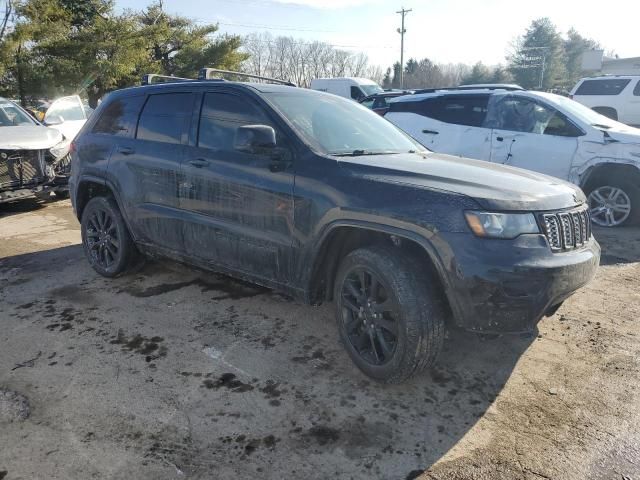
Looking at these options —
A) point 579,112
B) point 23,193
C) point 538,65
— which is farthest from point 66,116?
point 538,65

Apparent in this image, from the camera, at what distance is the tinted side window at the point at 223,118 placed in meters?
3.63

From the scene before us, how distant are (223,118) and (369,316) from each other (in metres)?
1.90

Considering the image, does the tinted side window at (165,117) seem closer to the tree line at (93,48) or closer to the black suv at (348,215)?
the black suv at (348,215)

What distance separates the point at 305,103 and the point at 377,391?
217cm

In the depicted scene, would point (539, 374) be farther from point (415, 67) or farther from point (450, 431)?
point (415, 67)

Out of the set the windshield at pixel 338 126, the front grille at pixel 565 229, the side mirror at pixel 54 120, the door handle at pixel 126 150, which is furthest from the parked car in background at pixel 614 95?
the door handle at pixel 126 150

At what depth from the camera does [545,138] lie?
22.7ft

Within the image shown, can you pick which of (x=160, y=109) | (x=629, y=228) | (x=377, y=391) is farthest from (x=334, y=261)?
(x=629, y=228)

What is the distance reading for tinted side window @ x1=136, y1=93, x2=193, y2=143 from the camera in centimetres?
405

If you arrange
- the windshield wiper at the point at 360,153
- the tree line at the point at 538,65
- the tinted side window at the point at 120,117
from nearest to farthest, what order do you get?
the windshield wiper at the point at 360,153
the tinted side window at the point at 120,117
the tree line at the point at 538,65

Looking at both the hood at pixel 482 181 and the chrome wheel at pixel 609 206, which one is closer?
the hood at pixel 482 181

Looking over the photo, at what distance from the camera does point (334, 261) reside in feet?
10.7

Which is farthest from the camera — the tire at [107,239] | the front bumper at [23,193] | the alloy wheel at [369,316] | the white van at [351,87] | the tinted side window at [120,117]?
the white van at [351,87]

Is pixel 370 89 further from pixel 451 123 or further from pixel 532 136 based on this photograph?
pixel 532 136
